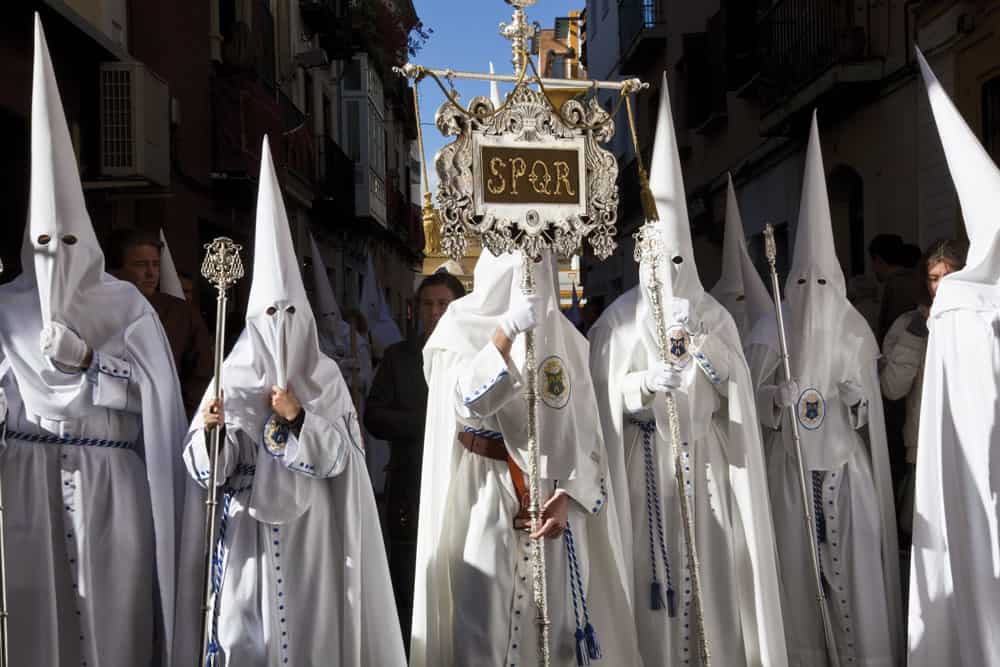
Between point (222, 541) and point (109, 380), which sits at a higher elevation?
point (109, 380)

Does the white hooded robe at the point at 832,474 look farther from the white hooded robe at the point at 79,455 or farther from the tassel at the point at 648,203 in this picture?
the white hooded robe at the point at 79,455

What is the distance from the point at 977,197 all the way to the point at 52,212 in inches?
155

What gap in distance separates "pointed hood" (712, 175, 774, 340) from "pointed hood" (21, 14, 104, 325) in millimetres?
4017

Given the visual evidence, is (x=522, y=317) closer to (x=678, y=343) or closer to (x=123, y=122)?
(x=678, y=343)

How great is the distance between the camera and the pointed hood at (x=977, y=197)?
5613mm

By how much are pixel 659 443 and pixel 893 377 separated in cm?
146

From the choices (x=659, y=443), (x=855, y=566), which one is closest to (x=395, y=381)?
(x=659, y=443)

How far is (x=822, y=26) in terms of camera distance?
13469 millimetres

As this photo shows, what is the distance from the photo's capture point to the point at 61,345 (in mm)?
4996

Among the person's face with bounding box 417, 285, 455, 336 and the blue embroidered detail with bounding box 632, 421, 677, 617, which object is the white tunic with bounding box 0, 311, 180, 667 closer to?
the person's face with bounding box 417, 285, 455, 336

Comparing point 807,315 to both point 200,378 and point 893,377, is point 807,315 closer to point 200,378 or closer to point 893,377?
point 893,377

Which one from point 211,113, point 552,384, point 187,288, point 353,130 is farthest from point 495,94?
point 353,130

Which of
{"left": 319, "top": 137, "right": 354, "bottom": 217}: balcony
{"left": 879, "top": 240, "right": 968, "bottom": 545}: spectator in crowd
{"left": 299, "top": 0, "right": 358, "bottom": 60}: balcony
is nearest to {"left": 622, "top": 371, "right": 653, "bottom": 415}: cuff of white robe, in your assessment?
{"left": 879, "top": 240, "right": 968, "bottom": 545}: spectator in crowd

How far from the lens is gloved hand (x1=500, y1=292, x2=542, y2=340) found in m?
5.11
